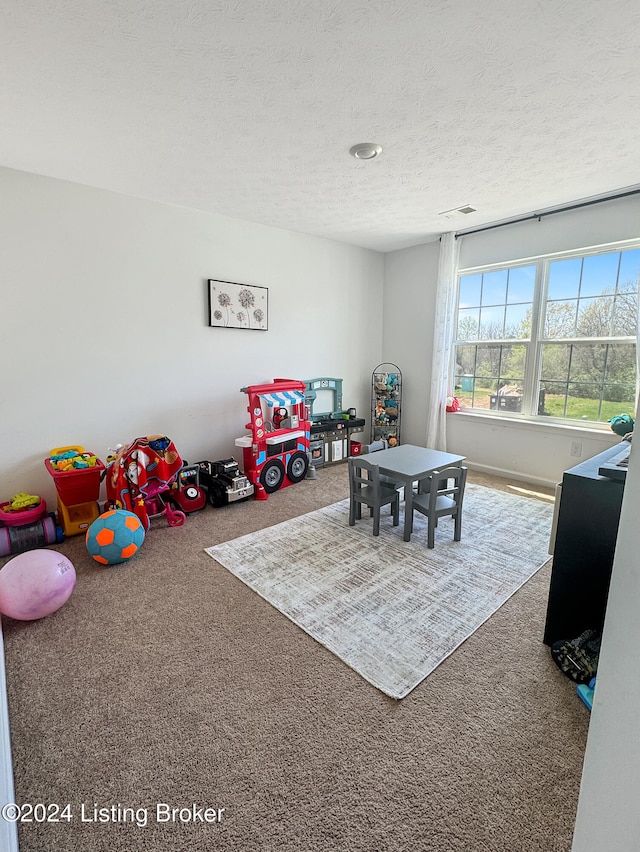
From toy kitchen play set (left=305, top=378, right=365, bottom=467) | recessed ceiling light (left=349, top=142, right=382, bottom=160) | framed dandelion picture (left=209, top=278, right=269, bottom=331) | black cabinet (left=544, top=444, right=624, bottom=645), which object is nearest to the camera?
black cabinet (left=544, top=444, right=624, bottom=645)

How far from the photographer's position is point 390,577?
7.63 ft

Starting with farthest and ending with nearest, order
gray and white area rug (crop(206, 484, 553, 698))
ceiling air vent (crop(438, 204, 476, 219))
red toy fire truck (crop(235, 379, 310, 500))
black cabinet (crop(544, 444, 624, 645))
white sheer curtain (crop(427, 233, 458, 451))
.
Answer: white sheer curtain (crop(427, 233, 458, 451))
red toy fire truck (crop(235, 379, 310, 500))
ceiling air vent (crop(438, 204, 476, 219))
gray and white area rug (crop(206, 484, 553, 698))
black cabinet (crop(544, 444, 624, 645))

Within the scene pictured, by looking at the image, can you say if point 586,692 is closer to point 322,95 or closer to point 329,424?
point 322,95

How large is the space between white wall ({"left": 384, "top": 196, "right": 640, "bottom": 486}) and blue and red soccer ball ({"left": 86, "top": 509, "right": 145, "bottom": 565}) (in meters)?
3.63

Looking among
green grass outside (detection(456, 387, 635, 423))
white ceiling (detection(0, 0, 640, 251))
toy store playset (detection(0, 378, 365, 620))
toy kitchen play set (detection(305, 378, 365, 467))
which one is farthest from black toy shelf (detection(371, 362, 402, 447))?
white ceiling (detection(0, 0, 640, 251))

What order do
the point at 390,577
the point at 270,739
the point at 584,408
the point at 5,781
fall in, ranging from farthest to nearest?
the point at 584,408 < the point at 390,577 < the point at 270,739 < the point at 5,781

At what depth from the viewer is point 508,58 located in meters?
1.67

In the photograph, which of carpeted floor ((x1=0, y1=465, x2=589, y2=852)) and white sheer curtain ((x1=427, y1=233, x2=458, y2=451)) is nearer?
carpeted floor ((x1=0, y1=465, x2=589, y2=852))

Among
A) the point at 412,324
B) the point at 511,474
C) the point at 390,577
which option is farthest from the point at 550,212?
the point at 390,577

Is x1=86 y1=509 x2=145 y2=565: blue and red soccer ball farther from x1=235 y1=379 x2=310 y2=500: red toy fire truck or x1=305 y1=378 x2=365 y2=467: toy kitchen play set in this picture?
x1=305 y1=378 x2=365 y2=467: toy kitchen play set

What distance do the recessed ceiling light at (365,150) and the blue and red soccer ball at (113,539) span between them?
2789mm

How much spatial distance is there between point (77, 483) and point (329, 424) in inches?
102

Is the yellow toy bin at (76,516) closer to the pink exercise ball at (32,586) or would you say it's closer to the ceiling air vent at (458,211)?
the pink exercise ball at (32,586)

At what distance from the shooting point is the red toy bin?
2717 mm
